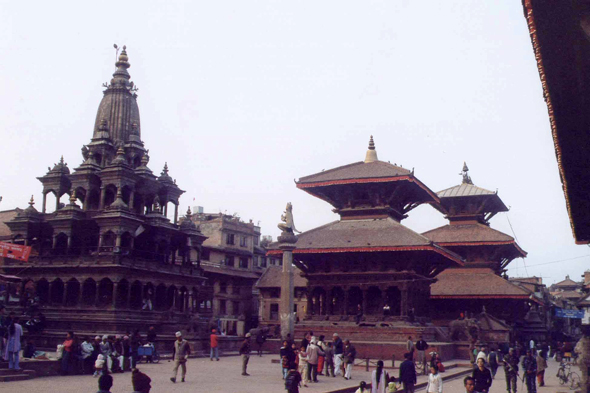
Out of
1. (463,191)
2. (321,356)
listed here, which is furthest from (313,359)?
(463,191)

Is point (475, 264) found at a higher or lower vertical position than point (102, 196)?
lower

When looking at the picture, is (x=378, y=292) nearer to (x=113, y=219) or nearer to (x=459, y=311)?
(x=459, y=311)

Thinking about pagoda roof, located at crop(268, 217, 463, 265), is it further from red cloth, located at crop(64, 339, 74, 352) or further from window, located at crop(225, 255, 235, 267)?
window, located at crop(225, 255, 235, 267)

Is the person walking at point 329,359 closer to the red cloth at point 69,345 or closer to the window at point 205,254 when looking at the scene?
the red cloth at point 69,345

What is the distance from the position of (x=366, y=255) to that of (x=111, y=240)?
64.2 feet

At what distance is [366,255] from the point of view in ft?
134

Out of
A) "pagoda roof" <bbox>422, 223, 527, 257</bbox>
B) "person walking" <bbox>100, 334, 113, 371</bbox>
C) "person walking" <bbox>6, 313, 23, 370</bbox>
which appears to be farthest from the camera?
"pagoda roof" <bbox>422, 223, 527, 257</bbox>

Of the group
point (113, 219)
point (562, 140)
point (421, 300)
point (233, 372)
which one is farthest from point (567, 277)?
point (562, 140)

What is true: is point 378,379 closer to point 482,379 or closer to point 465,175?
point 482,379

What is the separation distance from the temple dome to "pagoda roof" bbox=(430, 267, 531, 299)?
92.9 feet

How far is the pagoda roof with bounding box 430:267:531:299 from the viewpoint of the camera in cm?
4981

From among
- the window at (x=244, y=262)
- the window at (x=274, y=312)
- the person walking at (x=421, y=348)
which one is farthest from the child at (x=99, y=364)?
the window at (x=244, y=262)

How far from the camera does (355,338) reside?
38.9 m

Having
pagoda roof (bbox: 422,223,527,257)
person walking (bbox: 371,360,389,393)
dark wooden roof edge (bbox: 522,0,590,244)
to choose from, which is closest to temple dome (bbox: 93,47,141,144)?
pagoda roof (bbox: 422,223,527,257)
